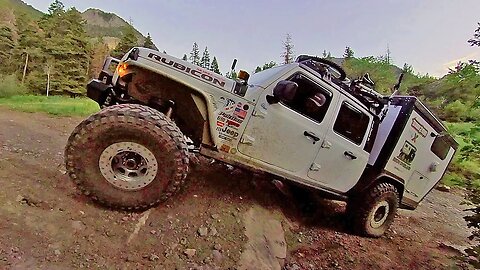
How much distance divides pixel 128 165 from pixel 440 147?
4.88 m

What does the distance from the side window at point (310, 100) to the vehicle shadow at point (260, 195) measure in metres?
0.96

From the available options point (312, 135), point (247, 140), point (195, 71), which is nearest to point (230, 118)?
point (247, 140)

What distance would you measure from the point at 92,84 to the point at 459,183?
173 inches

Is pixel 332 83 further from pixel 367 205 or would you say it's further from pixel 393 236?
pixel 393 236

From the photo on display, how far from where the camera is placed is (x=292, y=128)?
13.4ft

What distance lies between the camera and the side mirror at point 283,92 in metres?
3.82

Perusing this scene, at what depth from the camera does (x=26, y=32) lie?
25.8 metres

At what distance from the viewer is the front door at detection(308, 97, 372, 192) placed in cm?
441

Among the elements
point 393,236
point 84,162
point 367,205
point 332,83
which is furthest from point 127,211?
point 393,236

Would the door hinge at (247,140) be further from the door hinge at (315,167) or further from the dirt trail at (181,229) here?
the door hinge at (315,167)

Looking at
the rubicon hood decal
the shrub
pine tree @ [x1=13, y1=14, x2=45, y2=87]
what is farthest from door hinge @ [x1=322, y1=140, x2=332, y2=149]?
pine tree @ [x1=13, y1=14, x2=45, y2=87]

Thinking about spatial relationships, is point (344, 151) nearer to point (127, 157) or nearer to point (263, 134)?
point (263, 134)

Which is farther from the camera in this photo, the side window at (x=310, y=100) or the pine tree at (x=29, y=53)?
the pine tree at (x=29, y=53)

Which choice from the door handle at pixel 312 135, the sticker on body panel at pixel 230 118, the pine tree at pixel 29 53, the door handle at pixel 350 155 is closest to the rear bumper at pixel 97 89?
the sticker on body panel at pixel 230 118
